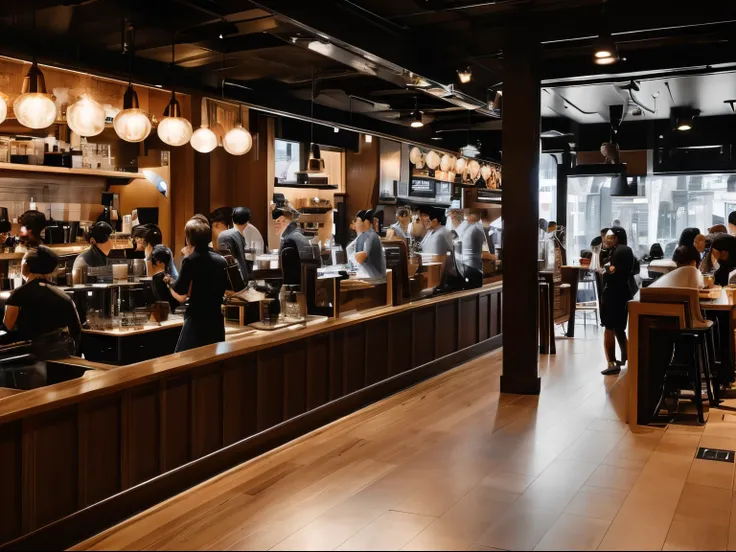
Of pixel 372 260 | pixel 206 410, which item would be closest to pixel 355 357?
pixel 372 260

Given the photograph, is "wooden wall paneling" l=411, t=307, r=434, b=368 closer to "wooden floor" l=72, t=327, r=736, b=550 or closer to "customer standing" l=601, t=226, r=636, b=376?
"wooden floor" l=72, t=327, r=736, b=550

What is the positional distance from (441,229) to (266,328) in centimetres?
432

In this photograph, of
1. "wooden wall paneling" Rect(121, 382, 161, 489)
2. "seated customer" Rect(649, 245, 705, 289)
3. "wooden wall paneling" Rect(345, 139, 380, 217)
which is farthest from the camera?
"wooden wall paneling" Rect(345, 139, 380, 217)

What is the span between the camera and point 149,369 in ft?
14.5

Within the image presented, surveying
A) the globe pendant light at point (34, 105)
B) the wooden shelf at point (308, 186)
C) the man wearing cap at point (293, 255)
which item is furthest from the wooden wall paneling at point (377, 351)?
the wooden shelf at point (308, 186)

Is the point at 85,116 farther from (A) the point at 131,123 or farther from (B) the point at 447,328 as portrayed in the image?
(B) the point at 447,328

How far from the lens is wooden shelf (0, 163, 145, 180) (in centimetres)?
770

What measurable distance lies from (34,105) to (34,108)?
0.06 ft

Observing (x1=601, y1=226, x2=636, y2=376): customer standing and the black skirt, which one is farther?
(x1=601, y1=226, x2=636, y2=376): customer standing

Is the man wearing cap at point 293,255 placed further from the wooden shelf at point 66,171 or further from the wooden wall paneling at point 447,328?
the wooden shelf at point 66,171

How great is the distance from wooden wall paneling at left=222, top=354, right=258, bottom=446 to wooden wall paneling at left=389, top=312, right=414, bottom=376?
210cm

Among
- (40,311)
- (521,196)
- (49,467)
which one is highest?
(521,196)

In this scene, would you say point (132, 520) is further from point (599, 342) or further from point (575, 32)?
point (599, 342)

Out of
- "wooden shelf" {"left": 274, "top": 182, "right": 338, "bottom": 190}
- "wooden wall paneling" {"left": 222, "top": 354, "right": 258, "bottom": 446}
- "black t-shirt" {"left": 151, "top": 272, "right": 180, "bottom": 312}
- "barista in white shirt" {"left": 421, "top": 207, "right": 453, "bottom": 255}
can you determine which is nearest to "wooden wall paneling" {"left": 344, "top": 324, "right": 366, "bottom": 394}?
"wooden wall paneling" {"left": 222, "top": 354, "right": 258, "bottom": 446}
